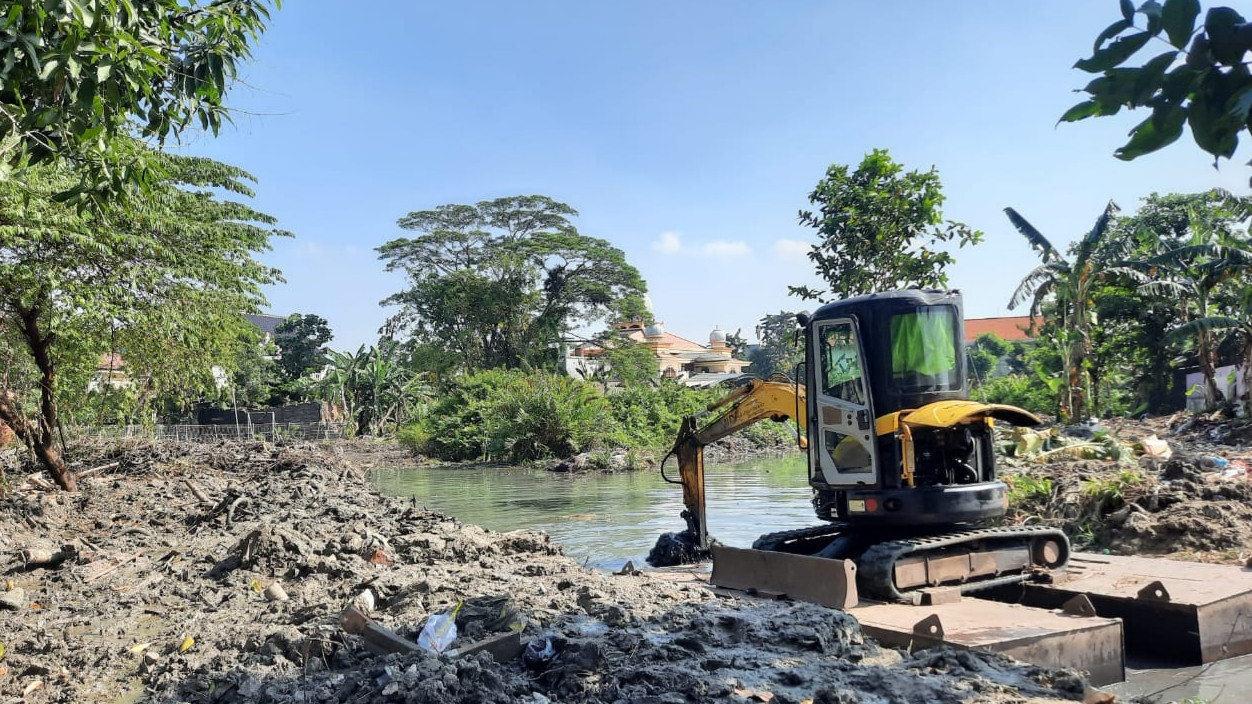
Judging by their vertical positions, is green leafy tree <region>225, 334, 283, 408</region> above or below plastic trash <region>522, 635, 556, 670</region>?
above

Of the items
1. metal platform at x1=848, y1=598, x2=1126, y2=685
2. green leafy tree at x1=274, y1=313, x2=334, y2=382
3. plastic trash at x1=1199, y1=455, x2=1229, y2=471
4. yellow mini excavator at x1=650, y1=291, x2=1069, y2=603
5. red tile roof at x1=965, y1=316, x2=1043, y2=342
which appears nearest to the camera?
metal platform at x1=848, y1=598, x2=1126, y2=685

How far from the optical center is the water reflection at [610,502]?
13312 millimetres

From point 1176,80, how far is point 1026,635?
436cm

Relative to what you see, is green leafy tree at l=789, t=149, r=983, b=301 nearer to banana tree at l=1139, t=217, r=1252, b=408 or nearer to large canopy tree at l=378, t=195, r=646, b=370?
banana tree at l=1139, t=217, r=1252, b=408

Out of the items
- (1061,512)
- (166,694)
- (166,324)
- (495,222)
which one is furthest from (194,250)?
(495,222)

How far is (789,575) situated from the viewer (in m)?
7.05

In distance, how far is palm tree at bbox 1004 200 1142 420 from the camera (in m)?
25.2

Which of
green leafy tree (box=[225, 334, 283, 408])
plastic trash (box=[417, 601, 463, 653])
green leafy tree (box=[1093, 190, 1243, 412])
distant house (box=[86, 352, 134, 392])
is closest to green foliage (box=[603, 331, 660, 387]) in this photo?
green leafy tree (box=[225, 334, 283, 408])

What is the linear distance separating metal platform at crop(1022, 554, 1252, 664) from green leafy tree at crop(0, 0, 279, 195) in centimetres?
713

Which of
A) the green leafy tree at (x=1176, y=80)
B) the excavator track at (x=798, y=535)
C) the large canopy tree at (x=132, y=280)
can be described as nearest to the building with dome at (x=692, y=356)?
the large canopy tree at (x=132, y=280)

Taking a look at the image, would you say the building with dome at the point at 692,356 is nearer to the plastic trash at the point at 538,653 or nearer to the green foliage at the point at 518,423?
the green foliage at the point at 518,423

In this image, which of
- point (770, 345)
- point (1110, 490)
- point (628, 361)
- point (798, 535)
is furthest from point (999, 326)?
point (798, 535)

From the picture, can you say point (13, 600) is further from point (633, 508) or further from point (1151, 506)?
point (1151, 506)

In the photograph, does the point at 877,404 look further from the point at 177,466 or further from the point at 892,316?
the point at 177,466
